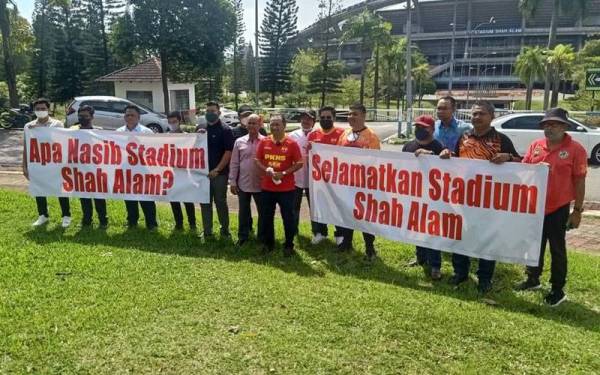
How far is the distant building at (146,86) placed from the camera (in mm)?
31625

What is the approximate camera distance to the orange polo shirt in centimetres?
445

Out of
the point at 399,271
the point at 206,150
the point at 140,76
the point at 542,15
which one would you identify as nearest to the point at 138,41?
the point at 140,76

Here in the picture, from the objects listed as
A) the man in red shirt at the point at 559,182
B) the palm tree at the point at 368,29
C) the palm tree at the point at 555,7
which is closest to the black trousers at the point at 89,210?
the man in red shirt at the point at 559,182

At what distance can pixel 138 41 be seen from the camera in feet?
97.3

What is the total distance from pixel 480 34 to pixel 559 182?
96.7m

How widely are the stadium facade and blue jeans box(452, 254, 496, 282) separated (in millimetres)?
81230

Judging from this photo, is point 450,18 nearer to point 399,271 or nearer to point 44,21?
point 44,21

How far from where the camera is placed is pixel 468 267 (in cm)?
523

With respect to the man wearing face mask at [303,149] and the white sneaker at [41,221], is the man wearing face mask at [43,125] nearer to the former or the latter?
the white sneaker at [41,221]

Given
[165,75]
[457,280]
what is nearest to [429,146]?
[457,280]

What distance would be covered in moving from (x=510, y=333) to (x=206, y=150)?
4.23 meters

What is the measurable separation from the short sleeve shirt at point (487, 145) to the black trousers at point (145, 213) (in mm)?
4162

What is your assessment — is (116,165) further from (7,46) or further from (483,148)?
(7,46)

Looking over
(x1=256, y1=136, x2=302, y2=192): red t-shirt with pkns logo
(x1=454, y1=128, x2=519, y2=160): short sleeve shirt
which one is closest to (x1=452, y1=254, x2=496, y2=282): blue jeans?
(x1=454, y1=128, x2=519, y2=160): short sleeve shirt
